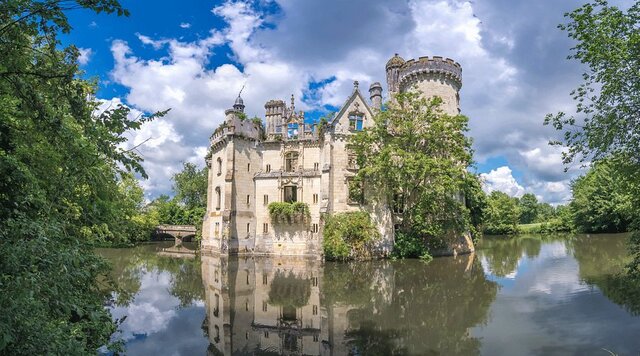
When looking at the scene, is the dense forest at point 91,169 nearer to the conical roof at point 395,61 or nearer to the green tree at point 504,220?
the conical roof at point 395,61

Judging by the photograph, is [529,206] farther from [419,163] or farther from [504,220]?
[419,163]

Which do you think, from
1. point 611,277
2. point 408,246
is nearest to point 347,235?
point 408,246

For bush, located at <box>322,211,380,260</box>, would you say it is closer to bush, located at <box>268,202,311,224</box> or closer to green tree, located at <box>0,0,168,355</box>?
bush, located at <box>268,202,311,224</box>

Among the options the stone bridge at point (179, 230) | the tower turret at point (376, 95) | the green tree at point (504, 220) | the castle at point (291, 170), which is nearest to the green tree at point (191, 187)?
the stone bridge at point (179, 230)

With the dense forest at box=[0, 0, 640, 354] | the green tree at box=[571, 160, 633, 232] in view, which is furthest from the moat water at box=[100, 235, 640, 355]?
the green tree at box=[571, 160, 633, 232]

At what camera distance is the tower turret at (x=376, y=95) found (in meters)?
33.0

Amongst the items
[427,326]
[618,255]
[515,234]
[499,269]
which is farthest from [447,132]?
[515,234]

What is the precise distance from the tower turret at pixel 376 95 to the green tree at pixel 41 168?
29.0m

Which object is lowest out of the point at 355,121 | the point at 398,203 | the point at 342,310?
the point at 342,310

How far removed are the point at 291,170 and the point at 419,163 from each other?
12.0m

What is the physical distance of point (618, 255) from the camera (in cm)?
2500

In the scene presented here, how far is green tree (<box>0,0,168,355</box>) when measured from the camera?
409 cm

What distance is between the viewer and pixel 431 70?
31219 mm

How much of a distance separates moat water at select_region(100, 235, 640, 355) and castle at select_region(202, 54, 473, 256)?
24.0ft
